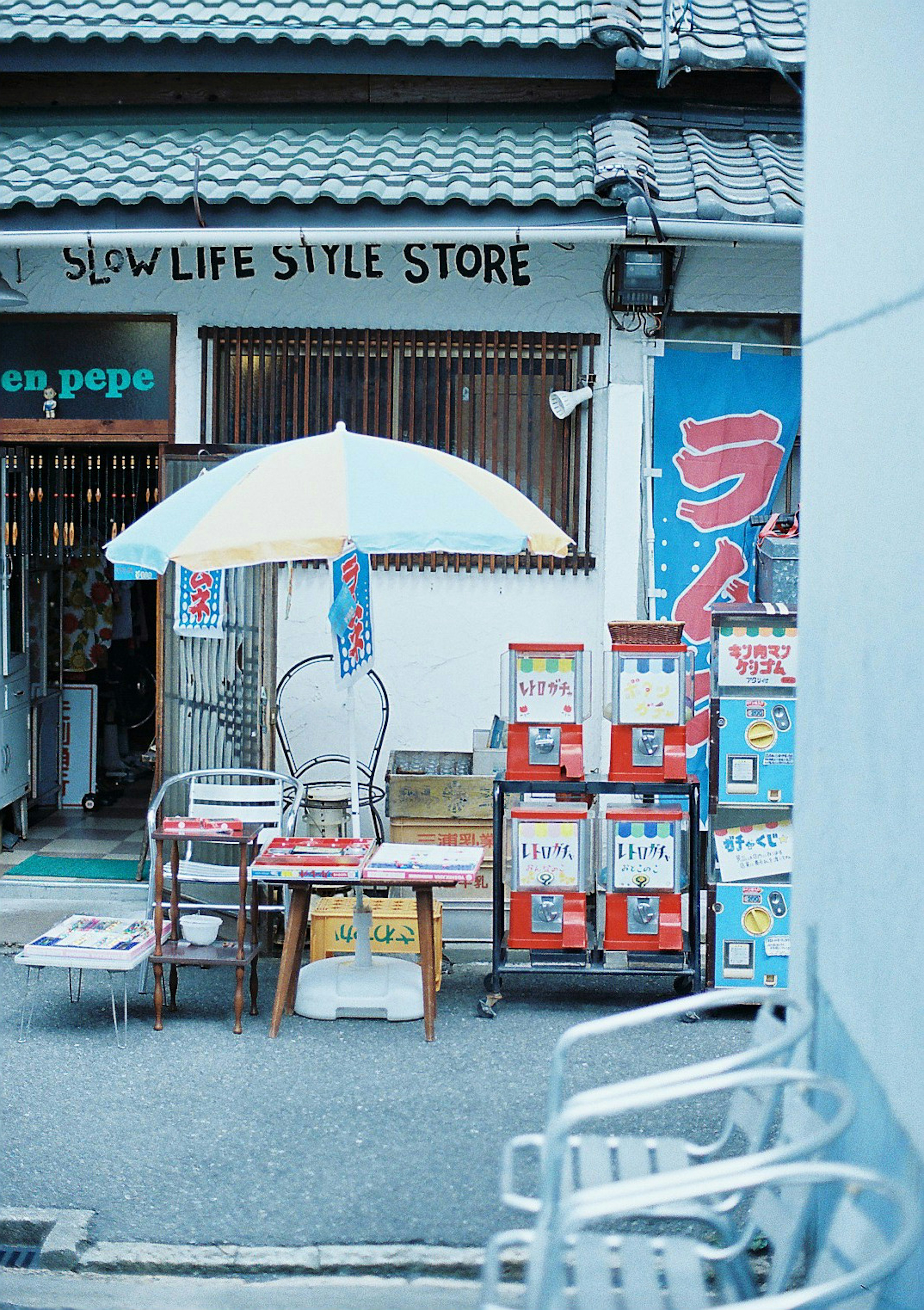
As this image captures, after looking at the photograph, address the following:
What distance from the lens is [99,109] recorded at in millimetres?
9852

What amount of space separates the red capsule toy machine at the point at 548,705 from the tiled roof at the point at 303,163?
9.03 ft

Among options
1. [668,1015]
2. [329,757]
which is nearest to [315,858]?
[329,757]

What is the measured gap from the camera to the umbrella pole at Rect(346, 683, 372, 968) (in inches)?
285

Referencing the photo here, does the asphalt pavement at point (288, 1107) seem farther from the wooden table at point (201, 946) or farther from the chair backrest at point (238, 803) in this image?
the chair backrest at point (238, 803)

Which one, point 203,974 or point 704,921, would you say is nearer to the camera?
point 203,974

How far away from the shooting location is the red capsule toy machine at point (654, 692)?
731 cm

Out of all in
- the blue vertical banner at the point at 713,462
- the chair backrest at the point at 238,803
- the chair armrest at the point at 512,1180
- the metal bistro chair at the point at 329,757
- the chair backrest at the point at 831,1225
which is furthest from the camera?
the metal bistro chair at the point at 329,757

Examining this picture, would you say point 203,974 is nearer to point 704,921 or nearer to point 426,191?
point 704,921

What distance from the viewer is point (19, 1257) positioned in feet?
15.9

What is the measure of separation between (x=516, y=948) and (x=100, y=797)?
19.9 feet

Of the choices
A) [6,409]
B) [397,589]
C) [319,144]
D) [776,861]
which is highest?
[319,144]

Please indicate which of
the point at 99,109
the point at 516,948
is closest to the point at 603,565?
the point at 516,948

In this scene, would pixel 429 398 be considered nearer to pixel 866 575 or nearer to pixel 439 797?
pixel 439 797

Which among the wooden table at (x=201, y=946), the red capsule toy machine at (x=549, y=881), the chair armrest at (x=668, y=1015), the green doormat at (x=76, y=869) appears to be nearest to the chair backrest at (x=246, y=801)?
the wooden table at (x=201, y=946)
